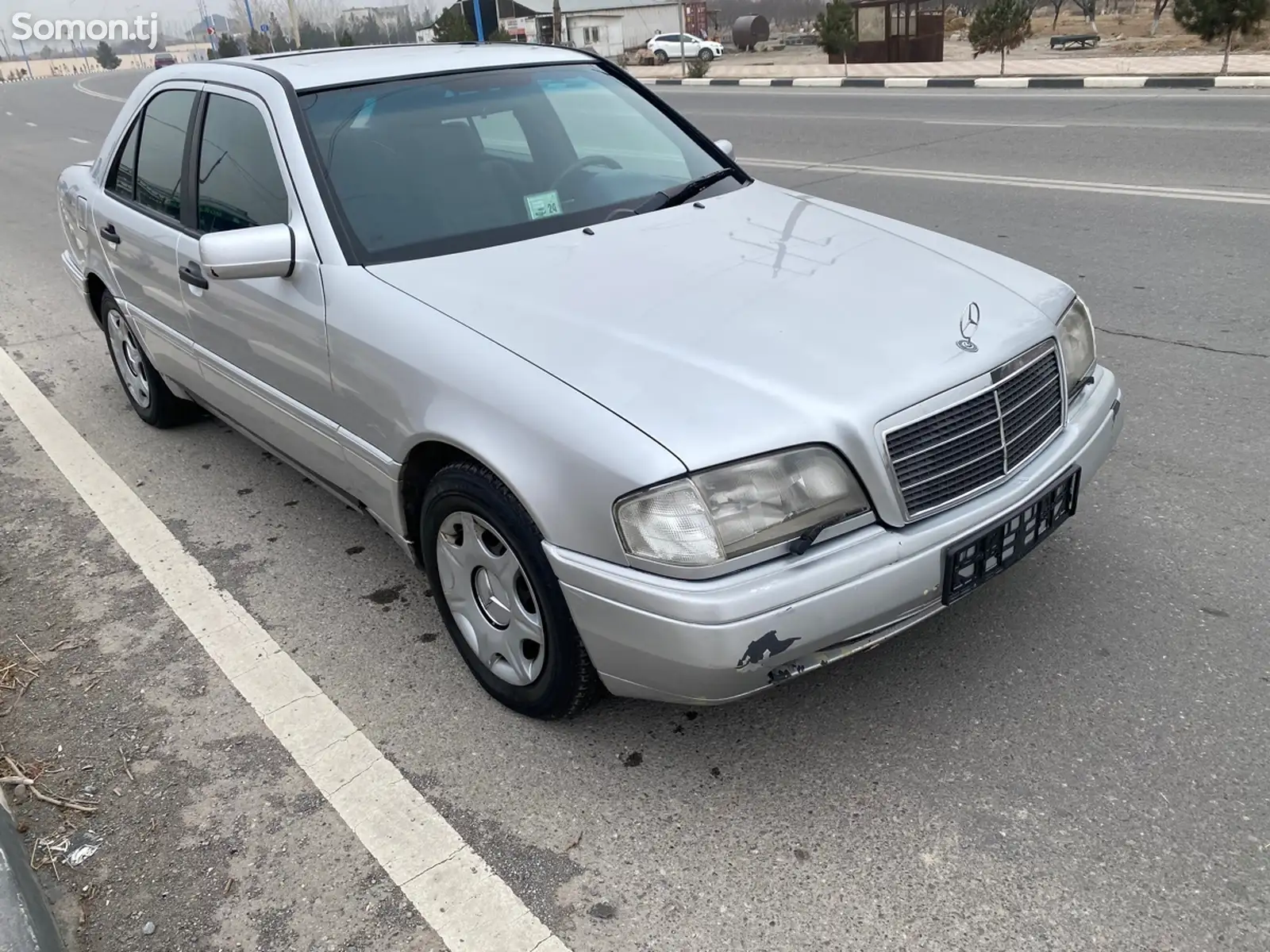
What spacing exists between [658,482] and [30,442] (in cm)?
417

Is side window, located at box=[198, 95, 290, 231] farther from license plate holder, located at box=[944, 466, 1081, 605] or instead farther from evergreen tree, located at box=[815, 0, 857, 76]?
evergreen tree, located at box=[815, 0, 857, 76]

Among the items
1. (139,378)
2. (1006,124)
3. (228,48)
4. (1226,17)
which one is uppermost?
(228,48)

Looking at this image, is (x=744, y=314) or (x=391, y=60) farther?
(x=391, y=60)

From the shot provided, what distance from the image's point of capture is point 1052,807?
2.34 metres

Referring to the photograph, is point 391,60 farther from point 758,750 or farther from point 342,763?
point 758,750

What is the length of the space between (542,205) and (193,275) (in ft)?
4.48

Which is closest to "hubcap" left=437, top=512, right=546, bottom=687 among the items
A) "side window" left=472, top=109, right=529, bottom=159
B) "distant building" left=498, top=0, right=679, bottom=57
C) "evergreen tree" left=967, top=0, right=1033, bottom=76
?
"side window" left=472, top=109, right=529, bottom=159

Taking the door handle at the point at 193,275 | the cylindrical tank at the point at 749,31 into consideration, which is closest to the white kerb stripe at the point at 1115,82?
the door handle at the point at 193,275

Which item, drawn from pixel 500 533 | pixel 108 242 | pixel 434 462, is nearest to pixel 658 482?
pixel 500 533

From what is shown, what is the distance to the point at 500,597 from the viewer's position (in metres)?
2.70

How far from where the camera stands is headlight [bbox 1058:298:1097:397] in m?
2.84

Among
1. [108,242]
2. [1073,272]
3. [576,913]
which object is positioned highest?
[108,242]

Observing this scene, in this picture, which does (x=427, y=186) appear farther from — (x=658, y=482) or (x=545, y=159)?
(x=658, y=482)

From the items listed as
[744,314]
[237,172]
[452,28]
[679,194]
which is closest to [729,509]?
[744,314]
